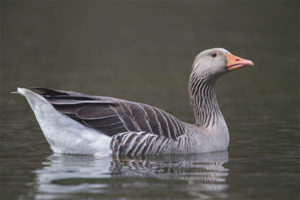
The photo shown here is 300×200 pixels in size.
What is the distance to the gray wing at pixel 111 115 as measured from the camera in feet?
33.7

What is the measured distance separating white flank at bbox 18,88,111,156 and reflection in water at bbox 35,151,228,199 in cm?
17

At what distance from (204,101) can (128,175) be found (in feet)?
9.90

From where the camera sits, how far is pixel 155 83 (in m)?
19.1

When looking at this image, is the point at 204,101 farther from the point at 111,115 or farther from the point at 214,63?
the point at 111,115

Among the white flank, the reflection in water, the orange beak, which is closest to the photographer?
the reflection in water

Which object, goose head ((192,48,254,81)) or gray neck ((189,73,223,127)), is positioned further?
gray neck ((189,73,223,127))

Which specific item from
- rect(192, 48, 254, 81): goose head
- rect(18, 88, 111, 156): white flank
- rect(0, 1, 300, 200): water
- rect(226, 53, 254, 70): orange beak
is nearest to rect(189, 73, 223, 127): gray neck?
rect(192, 48, 254, 81): goose head

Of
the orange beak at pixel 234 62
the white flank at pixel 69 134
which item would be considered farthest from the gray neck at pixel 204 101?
the white flank at pixel 69 134

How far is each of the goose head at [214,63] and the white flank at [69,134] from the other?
2294mm

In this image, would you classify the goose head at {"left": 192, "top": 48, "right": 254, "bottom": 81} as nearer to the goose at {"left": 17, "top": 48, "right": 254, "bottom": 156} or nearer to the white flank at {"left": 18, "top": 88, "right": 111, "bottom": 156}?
the goose at {"left": 17, "top": 48, "right": 254, "bottom": 156}

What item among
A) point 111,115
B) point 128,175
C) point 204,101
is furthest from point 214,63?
point 128,175

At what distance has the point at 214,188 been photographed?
8.44 meters

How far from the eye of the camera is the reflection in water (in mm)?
8172

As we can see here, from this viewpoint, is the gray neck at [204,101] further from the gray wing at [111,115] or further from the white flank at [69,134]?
the white flank at [69,134]
